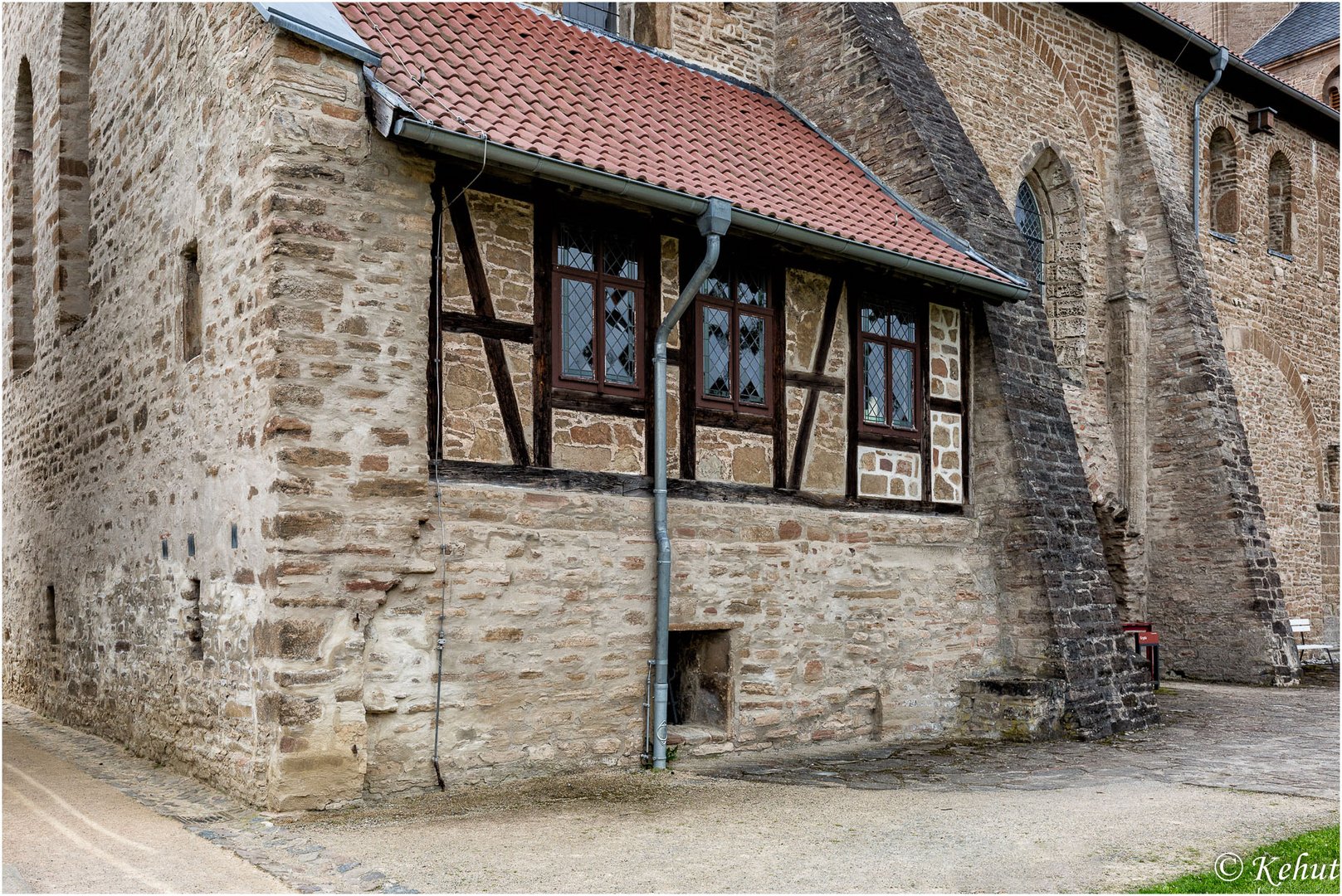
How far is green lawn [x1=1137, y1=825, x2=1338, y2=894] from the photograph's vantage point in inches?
206

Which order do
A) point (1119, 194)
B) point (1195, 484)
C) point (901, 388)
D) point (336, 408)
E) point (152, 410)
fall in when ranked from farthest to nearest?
1. point (1119, 194)
2. point (1195, 484)
3. point (901, 388)
4. point (152, 410)
5. point (336, 408)

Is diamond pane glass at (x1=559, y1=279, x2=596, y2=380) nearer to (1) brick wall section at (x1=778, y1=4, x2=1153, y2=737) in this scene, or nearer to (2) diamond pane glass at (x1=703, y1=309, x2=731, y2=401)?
(2) diamond pane glass at (x1=703, y1=309, x2=731, y2=401)

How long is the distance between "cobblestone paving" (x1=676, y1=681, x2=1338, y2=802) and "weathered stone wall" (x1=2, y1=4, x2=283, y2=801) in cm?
335

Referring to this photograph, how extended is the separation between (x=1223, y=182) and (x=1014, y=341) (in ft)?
28.6

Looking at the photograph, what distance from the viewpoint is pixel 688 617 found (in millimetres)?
8703

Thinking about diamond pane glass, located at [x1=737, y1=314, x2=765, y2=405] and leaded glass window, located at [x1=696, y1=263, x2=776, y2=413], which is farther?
diamond pane glass, located at [x1=737, y1=314, x2=765, y2=405]

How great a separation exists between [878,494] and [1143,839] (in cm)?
423

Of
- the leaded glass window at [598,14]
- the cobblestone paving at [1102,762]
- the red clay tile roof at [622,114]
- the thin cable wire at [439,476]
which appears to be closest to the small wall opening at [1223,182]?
the red clay tile roof at [622,114]

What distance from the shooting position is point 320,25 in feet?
23.9

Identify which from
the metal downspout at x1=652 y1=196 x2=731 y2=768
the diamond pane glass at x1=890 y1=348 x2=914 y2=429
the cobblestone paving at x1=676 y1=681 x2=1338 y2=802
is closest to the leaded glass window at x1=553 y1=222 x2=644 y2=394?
the metal downspout at x1=652 y1=196 x2=731 y2=768

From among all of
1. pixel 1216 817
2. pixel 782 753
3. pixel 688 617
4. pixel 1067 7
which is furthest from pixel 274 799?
pixel 1067 7

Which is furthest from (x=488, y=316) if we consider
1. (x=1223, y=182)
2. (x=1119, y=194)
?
(x=1223, y=182)

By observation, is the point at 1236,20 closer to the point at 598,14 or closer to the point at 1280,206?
the point at 1280,206

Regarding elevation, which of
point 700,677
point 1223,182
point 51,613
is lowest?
point 700,677
